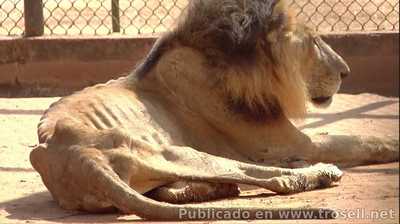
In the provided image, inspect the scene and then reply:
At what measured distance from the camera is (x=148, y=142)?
5.62 m

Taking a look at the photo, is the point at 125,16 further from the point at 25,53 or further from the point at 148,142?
the point at 148,142

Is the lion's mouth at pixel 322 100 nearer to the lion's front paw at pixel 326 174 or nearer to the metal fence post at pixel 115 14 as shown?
the lion's front paw at pixel 326 174

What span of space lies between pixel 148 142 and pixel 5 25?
15.2 feet

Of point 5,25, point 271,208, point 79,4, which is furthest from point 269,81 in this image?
point 79,4

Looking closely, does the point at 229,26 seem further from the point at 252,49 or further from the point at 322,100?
the point at 322,100

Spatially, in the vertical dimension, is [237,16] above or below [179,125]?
above

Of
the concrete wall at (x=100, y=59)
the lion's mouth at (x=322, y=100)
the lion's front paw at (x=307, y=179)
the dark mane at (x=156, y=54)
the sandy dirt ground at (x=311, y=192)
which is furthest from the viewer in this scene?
the concrete wall at (x=100, y=59)

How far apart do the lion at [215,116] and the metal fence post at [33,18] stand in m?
3.12

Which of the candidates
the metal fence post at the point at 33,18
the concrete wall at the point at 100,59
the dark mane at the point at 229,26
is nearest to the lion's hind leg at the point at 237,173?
the dark mane at the point at 229,26

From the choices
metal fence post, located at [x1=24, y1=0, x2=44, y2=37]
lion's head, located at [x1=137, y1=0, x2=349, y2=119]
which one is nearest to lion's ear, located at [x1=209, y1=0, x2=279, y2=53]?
lion's head, located at [x1=137, y1=0, x2=349, y2=119]

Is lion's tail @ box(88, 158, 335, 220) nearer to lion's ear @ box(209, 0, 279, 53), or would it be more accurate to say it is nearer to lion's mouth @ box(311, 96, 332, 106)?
lion's ear @ box(209, 0, 279, 53)

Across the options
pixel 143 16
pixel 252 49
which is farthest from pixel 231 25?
pixel 143 16

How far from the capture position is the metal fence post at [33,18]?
30.1ft

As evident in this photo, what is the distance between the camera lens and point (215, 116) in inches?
239
